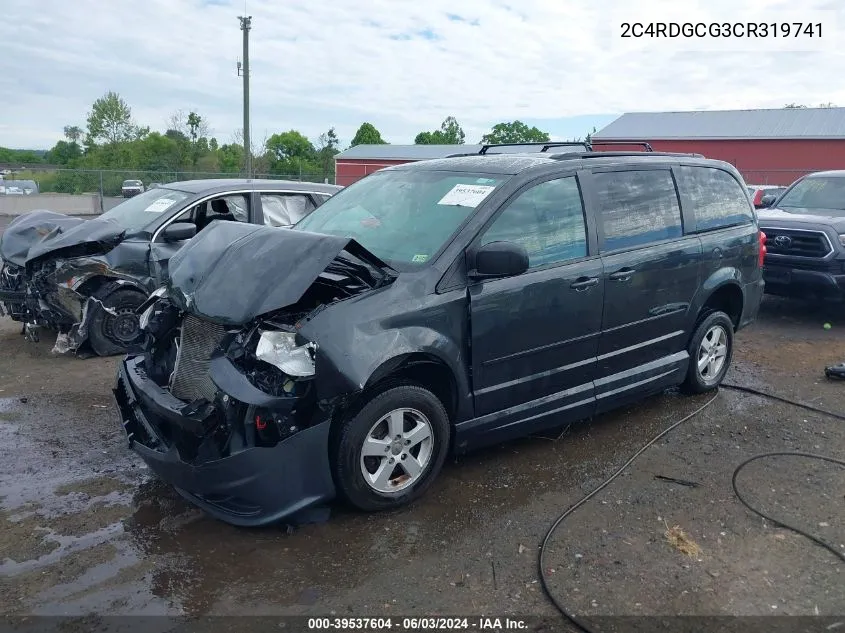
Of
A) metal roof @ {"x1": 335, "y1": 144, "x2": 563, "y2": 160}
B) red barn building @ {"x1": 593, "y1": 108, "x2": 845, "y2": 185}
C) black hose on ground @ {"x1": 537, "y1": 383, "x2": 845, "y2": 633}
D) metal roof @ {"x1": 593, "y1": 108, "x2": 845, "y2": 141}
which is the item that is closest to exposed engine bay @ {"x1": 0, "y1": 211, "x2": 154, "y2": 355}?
black hose on ground @ {"x1": 537, "y1": 383, "x2": 845, "y2": 633}

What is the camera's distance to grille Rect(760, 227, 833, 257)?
27.7 feet

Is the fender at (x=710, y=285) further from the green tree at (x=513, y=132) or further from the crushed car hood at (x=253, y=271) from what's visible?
the green tree at (x=513, y=132)

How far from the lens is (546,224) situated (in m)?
4.45

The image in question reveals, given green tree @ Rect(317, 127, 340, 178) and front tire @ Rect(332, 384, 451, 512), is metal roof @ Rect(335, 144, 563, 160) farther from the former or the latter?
front tire @ Rect(332, 384, 451, 512)

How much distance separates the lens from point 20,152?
67.8m

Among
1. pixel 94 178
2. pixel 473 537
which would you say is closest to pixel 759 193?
pixel 473 537

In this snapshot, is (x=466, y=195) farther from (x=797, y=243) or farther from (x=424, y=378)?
(x=797, y=243)

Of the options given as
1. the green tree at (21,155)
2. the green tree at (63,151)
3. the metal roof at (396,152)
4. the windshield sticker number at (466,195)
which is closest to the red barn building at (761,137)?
the metal roof at (396,152)

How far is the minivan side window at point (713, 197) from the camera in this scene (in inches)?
214

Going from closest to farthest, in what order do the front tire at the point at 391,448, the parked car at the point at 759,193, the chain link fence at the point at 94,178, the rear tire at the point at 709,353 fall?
1. the front tire at the point at 391,448
2. the rear tire at the point at 709,353
3. the parked car at the point at 759,193
4. the chain link fence at the point at 94,178

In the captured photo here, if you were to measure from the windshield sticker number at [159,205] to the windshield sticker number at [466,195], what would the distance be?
156 inches

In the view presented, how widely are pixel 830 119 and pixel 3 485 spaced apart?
44821mm

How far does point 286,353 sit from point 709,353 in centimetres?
386

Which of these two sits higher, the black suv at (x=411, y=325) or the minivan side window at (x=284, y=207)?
the minivan side window at (x=284, y=207)
